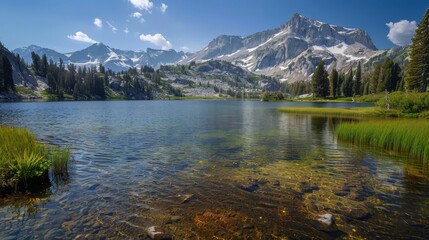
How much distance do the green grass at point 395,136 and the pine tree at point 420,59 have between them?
86.5 m

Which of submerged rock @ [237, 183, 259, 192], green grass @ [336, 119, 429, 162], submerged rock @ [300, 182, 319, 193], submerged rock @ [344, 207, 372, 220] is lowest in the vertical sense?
submerged rock @ [300, 182, 319, 193]

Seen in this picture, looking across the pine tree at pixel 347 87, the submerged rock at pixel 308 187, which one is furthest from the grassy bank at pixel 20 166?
the pine tree at pixel 347 87

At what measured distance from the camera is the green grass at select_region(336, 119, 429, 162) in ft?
75.7

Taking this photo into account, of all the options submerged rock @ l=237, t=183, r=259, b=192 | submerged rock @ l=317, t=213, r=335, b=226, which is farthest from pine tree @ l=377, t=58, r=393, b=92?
submerged rock @ l=317, t=213, r=335, b=226

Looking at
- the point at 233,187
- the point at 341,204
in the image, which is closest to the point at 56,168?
the point at 233,187

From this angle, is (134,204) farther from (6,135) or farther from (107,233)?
(6,135)

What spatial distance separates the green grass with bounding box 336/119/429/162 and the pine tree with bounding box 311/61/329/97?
540 ft

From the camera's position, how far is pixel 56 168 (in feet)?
59.8

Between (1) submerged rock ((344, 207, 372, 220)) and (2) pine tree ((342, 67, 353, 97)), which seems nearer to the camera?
(1) submerged rock ((344, 207, 372, 220))

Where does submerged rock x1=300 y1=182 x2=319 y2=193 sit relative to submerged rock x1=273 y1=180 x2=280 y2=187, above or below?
below

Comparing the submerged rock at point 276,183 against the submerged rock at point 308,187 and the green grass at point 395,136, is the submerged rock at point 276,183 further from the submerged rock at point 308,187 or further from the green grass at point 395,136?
the green grass at point 395,136

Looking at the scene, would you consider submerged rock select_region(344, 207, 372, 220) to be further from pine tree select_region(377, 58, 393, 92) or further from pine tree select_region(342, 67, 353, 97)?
pine tree select_region(342, 67, 353, 97)

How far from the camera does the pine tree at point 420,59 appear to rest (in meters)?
97.2

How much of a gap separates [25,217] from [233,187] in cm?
1105
